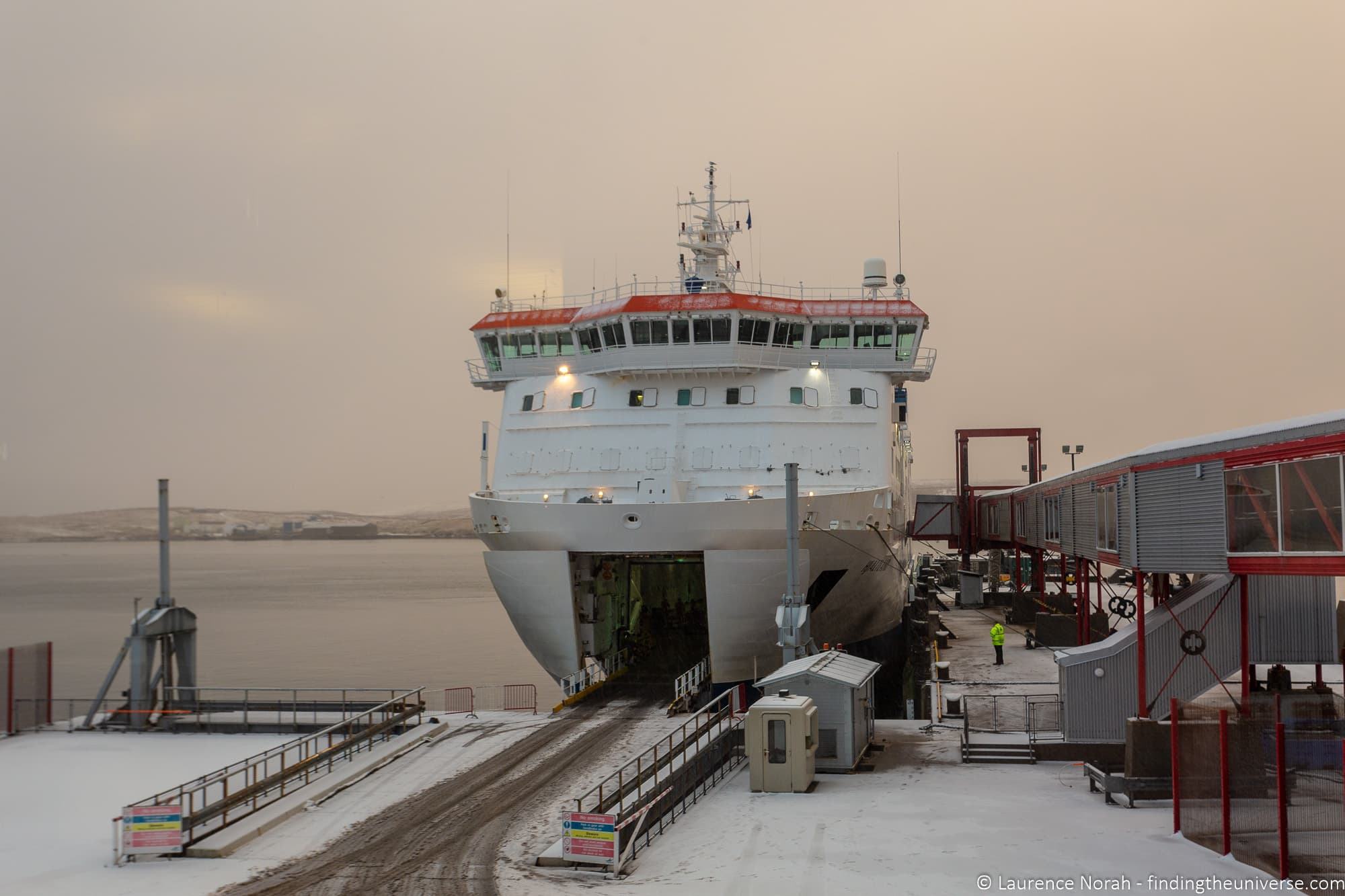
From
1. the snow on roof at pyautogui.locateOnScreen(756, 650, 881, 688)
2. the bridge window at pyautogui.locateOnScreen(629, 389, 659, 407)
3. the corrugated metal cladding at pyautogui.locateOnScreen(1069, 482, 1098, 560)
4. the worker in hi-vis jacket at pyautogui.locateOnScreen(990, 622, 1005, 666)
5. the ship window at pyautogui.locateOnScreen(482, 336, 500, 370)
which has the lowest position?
the worker in hi-vis jacket at pyautogui.locateOnScreen(990, 622, 1005, 666)

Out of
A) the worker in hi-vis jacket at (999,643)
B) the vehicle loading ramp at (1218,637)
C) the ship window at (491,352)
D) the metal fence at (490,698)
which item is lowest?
the metal fence at (490,698)

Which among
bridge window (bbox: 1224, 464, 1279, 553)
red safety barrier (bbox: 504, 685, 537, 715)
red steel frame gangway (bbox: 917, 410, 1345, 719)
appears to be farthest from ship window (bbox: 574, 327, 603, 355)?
bridge window (bbox: 1224, 464, 1279, 553)

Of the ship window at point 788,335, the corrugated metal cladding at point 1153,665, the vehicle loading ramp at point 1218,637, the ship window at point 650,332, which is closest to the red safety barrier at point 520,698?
the ship window at point 650,332

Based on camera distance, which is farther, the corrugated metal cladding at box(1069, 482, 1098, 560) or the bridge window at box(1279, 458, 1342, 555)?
the corrugated metal cladding at box(1069, 482, 1098, 560)

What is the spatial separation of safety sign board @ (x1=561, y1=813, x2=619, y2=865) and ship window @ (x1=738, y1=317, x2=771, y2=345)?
16.4m

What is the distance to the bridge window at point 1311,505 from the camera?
10398mm

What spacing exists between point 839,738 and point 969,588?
29.3 meters

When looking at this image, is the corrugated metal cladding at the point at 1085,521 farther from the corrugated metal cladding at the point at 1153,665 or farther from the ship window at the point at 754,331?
the ship window at the point at 754,331

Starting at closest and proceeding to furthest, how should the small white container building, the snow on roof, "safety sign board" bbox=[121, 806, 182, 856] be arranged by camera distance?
"safety sign board" bbox=[121, 806, 182, 856]
the small white container building
the snow on roof

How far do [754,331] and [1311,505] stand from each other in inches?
692

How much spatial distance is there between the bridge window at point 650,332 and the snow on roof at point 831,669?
10.6m

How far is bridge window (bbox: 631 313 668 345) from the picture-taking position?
1074 inches

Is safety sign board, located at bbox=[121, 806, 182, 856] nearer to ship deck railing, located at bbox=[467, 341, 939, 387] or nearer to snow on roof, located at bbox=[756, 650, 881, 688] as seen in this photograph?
snow on roof, located at bbox=[756, 650, 881, 688]

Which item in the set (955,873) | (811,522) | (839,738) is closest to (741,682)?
(811,522)
